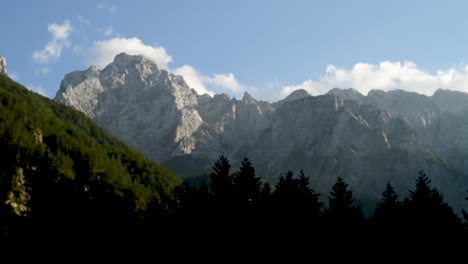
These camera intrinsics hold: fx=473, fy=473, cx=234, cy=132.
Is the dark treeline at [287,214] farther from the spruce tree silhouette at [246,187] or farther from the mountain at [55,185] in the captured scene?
the mountain at [55,185]

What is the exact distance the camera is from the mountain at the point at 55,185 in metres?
42.1

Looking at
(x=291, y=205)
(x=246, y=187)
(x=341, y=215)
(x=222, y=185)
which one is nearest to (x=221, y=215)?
(x=222, y=185)

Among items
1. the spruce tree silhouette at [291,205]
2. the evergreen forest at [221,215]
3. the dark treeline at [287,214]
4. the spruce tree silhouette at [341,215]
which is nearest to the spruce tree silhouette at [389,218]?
the dark treeline at [287,214]

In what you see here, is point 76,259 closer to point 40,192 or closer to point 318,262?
point 40,192

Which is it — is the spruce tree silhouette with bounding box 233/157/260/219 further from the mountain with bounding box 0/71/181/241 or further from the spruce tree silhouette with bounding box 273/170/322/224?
the mountain with bounding box 0/71/181/241

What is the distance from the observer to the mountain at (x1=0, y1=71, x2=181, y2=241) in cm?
4209

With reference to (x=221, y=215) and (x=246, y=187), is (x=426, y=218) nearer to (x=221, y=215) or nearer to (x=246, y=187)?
(x=246, y=187)

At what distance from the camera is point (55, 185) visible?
43.2 metres

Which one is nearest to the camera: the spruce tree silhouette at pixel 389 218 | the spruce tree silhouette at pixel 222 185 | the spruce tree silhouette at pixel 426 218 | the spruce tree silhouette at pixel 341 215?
the spruce tree silhouette at pixel 222 185

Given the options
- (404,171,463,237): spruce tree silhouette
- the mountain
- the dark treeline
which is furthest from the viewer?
(404,171,463,237): spruce tree silhouette

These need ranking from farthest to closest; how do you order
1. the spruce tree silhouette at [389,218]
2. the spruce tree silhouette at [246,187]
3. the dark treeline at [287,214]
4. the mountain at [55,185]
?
the spruce tree silhouette at [389,218] → the spruce tree silhouette at [246,187] → the dark treeline at [287,214] → the mountain at [55,185]

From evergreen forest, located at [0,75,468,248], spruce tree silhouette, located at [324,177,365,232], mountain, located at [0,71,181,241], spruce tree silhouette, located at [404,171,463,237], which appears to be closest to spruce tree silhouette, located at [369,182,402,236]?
evergreen forest, located at [0,75,468,248]

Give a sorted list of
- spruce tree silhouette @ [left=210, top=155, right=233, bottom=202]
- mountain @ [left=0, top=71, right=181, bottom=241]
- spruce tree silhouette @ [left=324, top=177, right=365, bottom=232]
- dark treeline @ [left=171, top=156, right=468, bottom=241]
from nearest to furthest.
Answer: mountain @ [left=0, top=71, right=181, bottom=241] < dark treeline @ [left=171, top=156, right=468, bottom=241] < spruce tree silhouette @ [left=210, top=155, right=233, bottom=202] < spruce tree silhouette @ [left=324, top=177, right=365, bottom=232]

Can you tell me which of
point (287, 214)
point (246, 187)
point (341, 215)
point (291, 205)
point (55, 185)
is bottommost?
point (55, 185)
